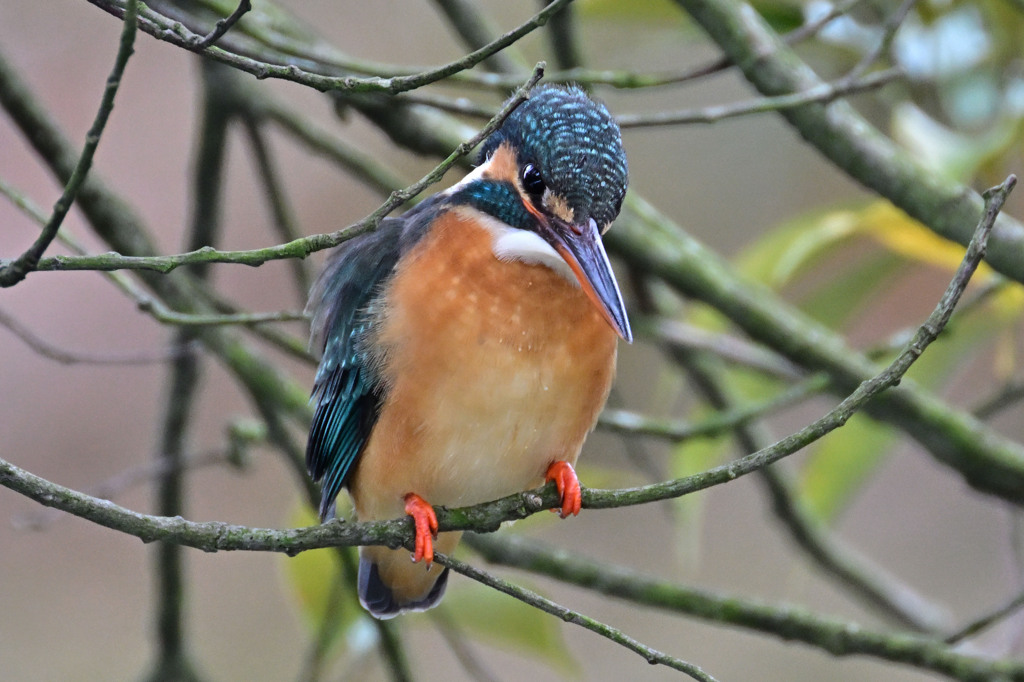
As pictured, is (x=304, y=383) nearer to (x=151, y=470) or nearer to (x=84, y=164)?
(x=151, y=470)

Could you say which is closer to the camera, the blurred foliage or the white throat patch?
the white throat patch

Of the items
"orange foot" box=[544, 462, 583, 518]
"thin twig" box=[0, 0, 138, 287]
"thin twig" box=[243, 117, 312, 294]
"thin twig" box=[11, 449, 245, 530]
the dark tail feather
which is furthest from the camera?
"thin twig" box=[243, 117, 312, 294]

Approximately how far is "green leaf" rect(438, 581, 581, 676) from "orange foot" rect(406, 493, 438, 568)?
0.80 meters

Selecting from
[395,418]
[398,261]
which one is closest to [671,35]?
[398,261]

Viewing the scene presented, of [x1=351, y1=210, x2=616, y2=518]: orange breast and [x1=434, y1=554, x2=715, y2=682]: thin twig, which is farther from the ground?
[x1=351, y1=210, x2=616, y2=518]: orange breast

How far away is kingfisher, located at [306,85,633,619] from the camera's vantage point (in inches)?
60.4

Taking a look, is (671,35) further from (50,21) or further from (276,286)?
(50,21)

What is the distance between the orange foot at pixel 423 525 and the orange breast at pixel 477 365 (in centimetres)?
8

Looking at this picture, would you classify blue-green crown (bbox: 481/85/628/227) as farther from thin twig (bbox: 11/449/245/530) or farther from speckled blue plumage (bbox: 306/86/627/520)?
thin twig (bbox: 11/449/245/530)

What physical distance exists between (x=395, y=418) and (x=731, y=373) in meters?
1.47

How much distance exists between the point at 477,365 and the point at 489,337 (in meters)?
Answer: 0.04

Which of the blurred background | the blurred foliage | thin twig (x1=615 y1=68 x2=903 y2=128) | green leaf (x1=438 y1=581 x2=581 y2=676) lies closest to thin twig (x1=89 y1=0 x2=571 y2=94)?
thin twig (x1=615 y1=68 x2=903 y2=128)

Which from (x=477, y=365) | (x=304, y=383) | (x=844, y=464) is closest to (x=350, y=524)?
(x=477, y=365)

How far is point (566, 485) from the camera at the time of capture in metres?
1.70
